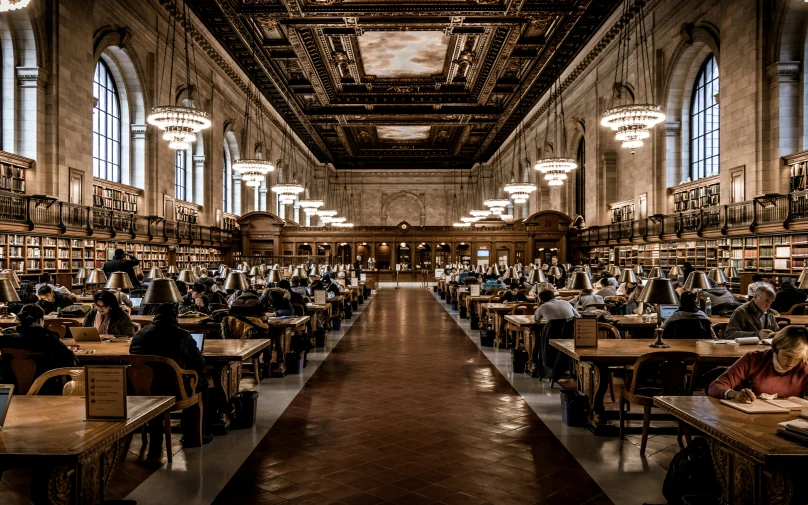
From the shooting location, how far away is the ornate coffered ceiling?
48.1 feet

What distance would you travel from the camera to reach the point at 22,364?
4195mm

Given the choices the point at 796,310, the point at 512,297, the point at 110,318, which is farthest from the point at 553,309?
the point at 796,310

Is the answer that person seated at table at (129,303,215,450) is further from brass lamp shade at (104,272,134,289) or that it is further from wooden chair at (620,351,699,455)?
wooden chair at (620,351,699,455)

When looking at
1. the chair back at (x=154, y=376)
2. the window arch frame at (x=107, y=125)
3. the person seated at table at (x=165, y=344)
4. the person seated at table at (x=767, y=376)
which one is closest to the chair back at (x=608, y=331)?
the person seated at table at (x=767, y=376)

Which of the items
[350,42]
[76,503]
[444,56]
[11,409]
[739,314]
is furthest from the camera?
[444,56]

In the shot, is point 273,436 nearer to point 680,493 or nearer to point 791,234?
point 680,493

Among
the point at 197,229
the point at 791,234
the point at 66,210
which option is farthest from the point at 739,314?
the point at 197,229

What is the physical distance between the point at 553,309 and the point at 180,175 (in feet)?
60.7

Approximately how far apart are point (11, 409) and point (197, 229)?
19712 millimetres

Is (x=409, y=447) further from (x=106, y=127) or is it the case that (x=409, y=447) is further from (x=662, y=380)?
(x=106, y=127)

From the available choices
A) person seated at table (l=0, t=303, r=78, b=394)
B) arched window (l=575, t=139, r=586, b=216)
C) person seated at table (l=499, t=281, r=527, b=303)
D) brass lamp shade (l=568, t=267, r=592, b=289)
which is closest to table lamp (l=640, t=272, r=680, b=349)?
brass lamp shade (l=568, t=267, r=592, b=289)

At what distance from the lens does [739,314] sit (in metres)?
5.81

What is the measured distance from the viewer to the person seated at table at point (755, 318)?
219 inches

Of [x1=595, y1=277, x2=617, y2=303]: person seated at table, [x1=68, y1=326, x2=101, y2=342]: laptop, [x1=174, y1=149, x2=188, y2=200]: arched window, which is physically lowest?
[x1=68, y1=326, x2=101, y2=342]: laptop
